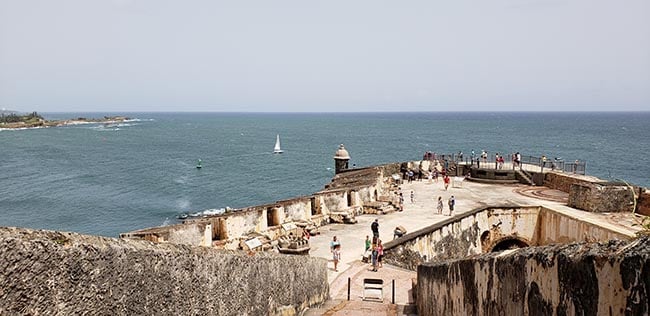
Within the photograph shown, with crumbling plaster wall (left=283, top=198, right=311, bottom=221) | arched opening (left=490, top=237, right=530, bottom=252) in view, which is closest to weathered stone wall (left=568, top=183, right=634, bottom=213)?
arched opening (left=490, top=237, right=530, bottom=252)

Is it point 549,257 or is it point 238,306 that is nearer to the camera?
point 549,257

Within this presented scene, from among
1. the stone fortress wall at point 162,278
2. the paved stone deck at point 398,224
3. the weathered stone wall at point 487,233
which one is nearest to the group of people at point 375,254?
the paved stone deck at point 398,224

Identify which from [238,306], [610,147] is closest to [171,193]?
[238,306]

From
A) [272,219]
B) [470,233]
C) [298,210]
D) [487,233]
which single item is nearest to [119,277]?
[272,219]

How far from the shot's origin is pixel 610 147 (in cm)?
10925

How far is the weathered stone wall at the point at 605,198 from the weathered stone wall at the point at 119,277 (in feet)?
72.7

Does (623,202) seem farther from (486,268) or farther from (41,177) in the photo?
(41,177)

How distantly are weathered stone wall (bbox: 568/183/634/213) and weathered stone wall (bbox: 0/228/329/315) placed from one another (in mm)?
22146

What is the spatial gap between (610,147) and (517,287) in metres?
120

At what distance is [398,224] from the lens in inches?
940

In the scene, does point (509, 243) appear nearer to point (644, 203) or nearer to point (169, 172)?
point (644, 203)

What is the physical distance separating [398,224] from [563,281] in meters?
20.6

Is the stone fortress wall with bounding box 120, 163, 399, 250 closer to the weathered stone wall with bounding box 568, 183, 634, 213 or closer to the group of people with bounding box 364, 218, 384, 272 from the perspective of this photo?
the group of people with bounding box 364, 218, 384, 272

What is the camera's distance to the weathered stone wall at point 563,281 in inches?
107
